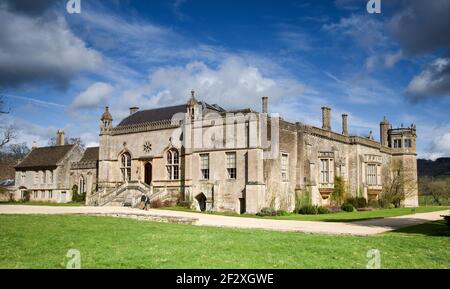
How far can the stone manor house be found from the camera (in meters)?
29.7

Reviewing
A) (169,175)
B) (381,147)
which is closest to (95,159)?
(169,175)

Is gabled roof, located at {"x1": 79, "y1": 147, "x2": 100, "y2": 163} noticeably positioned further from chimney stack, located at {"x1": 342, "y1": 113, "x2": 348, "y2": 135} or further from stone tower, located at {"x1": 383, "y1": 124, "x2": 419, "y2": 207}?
stone tower, located at {"x1": 383, "y1": 124, "x2": 419, "y2": 207}

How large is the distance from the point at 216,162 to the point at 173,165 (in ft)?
15.2

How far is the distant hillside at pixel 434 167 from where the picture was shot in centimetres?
8488

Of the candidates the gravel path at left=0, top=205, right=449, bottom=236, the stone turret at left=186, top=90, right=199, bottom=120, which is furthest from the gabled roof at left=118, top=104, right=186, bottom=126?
the gravel path at left=0, top=205, right=449, bottom=236

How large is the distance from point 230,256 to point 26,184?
1753 inches

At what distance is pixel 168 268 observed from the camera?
780cm

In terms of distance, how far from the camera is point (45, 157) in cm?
4688

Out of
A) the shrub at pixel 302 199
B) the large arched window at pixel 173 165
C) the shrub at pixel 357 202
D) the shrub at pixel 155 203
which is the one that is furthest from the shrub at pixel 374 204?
the shrub at pixel 155 203

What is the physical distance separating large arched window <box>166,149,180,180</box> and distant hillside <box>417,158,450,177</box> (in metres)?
66.3

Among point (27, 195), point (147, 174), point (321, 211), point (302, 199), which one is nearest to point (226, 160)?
point (302, 199)

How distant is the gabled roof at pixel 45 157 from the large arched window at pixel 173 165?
16.5 m

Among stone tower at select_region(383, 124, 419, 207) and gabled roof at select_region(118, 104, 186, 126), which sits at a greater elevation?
gabled roof at select_region(118, 104, 186, 126)

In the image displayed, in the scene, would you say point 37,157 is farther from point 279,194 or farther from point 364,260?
point 364,260
